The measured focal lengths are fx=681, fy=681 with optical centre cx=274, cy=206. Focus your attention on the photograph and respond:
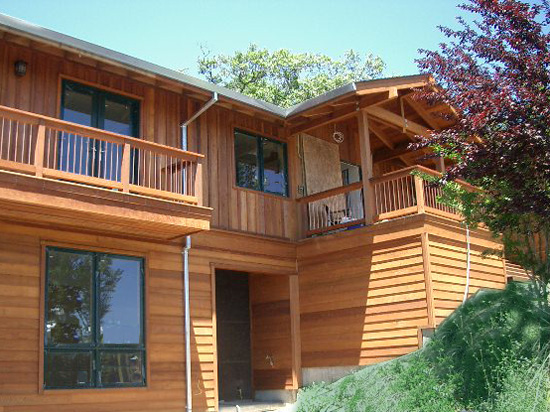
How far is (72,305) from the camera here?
424 inches

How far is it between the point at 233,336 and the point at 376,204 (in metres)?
4.20

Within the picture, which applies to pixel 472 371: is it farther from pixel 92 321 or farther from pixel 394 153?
pixel 394 153

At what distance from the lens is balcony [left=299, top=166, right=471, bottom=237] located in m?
13.3

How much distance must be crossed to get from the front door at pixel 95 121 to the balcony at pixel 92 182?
32 mm

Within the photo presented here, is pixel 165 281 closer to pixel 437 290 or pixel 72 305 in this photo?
pixel 72 305

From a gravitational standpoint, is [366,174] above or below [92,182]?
above

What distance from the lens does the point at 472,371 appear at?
825 centimetres

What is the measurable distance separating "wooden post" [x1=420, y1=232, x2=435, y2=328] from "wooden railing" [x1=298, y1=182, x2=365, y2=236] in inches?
79.1

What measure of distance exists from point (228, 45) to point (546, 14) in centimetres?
2799

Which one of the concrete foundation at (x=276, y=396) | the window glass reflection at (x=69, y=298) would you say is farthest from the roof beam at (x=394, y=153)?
the window glass reflection at (x=69, y=298)

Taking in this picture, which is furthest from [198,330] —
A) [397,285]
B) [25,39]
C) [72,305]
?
[25,39]

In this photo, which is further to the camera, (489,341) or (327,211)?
(327,211)

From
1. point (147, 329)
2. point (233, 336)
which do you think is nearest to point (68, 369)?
point (147, 329)

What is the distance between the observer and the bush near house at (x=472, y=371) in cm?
768
